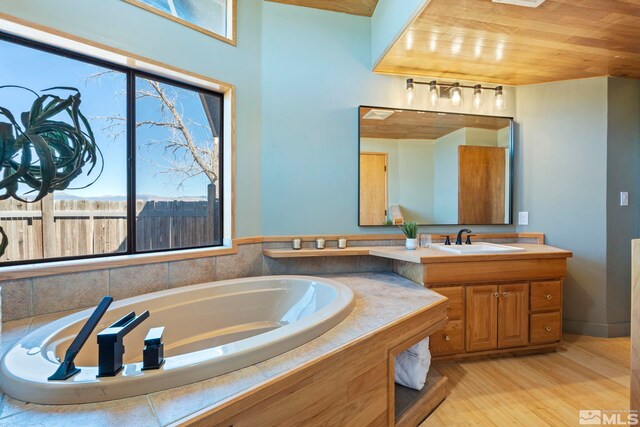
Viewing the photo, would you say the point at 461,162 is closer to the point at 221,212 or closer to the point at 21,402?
the point at 221,212

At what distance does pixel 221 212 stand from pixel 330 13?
184cm

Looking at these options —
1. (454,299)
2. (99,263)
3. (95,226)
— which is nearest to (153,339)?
(99,263)

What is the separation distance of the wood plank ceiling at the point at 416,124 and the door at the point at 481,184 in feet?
0.74

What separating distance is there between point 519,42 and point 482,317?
1935 mm

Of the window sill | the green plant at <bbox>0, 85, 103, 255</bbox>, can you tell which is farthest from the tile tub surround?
the green plant at <bbox>0, 85, 103, 255</bbox>

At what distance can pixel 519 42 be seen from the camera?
2.06 m

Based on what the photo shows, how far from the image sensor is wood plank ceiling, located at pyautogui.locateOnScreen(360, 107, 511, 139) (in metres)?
2.52

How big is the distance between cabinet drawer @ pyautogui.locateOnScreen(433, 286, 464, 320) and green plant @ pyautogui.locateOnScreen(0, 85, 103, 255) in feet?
7.52

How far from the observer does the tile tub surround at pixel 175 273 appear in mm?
1433

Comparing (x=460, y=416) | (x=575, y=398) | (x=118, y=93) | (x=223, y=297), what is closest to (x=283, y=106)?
(x=118, y=93)

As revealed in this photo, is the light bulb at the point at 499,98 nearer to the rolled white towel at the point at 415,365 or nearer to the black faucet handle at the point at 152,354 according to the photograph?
the rolled white towel at the point at 415,365

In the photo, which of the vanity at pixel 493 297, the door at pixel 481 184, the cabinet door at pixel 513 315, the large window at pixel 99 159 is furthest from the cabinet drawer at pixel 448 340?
the large window at pixel 99 159

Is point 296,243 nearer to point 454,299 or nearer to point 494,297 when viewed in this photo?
point 454,299

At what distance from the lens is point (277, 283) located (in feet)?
6.63
